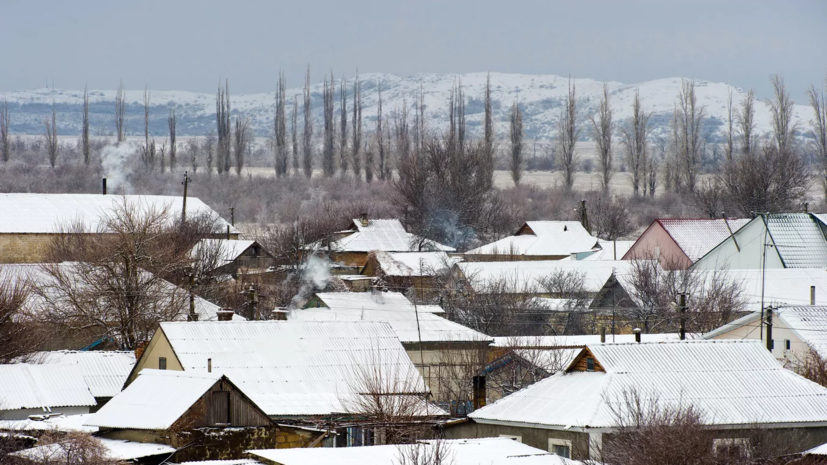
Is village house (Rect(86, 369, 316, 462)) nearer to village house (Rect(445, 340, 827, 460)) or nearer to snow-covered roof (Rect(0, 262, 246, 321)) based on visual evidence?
village house (Rect(445, 340, 827, 460))

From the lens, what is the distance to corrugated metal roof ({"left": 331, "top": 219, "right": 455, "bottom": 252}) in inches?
2293

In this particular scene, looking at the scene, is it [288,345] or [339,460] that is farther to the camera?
[288,345]

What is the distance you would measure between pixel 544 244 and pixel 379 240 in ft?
30.2

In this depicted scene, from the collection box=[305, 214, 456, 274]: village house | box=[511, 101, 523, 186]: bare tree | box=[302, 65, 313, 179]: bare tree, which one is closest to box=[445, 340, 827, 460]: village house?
box=[305, 214, 456, 274]: village house

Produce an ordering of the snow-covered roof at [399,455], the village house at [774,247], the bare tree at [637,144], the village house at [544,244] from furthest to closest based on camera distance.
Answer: the bare tree at [637,144], the village house at [544,244], the village house at [774,247], the snow-covered roof at [399,455]

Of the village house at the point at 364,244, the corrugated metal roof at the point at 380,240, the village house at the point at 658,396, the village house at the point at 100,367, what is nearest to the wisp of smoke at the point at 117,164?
the village house at the point at 364,244

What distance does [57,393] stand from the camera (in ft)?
83.3

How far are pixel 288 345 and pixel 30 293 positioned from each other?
13.4 m

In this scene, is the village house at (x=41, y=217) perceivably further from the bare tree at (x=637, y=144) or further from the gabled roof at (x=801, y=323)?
the bare tree at (x=637, y=144)

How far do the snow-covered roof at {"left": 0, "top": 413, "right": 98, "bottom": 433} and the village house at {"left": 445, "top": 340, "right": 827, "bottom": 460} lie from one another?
6.72 metres

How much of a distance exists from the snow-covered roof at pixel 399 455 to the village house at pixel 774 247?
28.6 meters

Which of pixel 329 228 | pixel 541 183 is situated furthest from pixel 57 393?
pixel 541 183

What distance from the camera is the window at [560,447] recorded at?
1917 centimetres

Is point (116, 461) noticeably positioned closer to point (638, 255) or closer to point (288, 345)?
point (288, 345)
